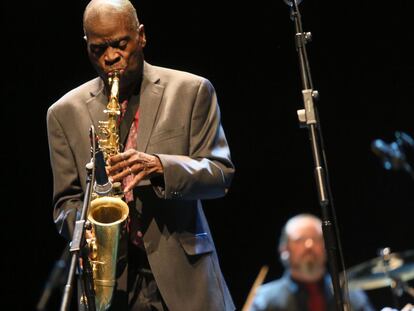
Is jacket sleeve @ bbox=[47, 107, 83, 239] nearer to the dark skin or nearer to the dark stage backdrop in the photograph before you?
the dark skin

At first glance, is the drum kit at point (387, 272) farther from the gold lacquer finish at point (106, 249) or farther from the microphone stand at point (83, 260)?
the microphone stand at point (83, 260)

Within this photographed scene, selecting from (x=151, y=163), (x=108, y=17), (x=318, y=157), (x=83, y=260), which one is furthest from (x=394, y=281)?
(x=83, y=260)

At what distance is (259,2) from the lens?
19.0ft

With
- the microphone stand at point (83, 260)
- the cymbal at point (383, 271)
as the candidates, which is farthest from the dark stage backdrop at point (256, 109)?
the microphone stand at point (83, 260)

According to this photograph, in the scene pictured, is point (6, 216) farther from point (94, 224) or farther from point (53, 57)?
point (94, 224)

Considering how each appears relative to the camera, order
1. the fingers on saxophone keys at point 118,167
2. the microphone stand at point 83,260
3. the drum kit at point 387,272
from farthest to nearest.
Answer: the drum kit at point 387,272
the fingers on saxophone keys at point 118,167
the microphone stand at point 83,260

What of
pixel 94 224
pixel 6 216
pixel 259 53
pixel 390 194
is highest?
pixel 259 53

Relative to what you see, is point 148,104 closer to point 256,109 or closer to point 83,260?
point 83,260

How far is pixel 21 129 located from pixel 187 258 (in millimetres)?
2747

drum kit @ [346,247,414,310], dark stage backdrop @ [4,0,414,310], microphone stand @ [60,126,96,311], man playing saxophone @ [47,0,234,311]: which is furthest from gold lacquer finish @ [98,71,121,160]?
drum kit @ [346,247,414,310]

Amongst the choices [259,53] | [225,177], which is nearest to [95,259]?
[225,177]

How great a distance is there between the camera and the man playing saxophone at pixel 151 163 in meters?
3.10

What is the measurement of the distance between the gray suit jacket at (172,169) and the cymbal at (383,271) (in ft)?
7.35

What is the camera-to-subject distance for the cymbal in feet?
17.3
